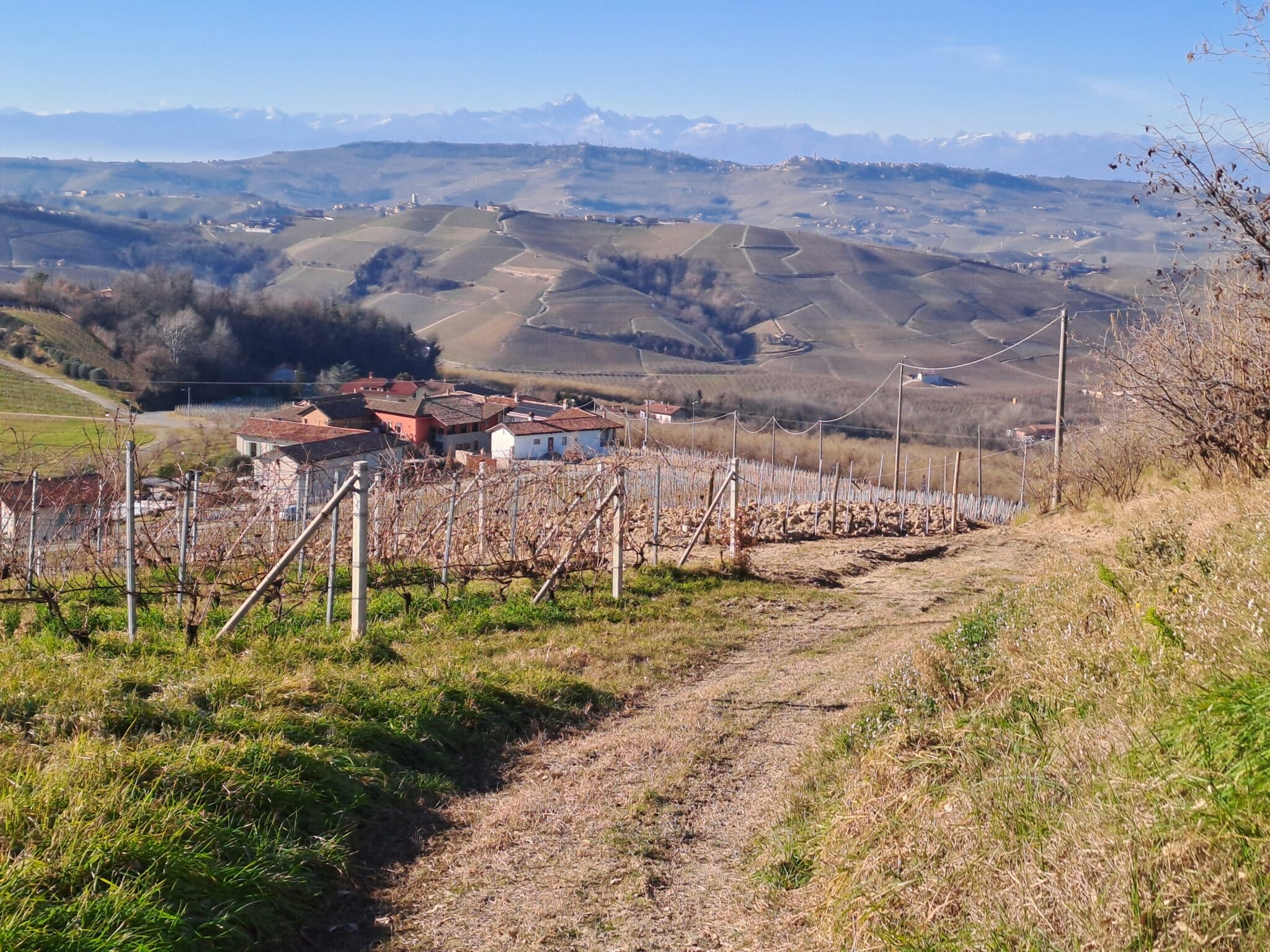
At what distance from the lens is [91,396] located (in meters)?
50.4

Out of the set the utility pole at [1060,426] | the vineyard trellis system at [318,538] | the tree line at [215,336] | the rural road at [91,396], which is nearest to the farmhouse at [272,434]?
the rural road at [91,396]

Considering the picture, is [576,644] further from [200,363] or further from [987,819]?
[200,363]

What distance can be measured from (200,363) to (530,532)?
55.1m

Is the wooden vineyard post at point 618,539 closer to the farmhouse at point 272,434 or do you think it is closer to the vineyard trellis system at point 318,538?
the vineyard trellis system at point 318,538

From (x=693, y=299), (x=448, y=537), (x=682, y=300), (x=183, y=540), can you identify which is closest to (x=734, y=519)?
(x=448, y=537)

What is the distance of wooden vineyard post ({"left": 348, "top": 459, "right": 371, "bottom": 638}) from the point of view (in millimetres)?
8148

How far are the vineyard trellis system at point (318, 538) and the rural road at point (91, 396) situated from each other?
3632cm

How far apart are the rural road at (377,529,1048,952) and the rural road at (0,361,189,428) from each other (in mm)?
45290

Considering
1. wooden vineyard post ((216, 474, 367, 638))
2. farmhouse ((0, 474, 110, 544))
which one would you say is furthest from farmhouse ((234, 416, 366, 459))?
wooden vineyard post ((216, 474, 367, 638))

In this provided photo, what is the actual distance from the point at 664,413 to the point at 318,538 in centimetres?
4804

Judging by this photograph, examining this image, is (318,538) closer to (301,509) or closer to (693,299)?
(301,509)

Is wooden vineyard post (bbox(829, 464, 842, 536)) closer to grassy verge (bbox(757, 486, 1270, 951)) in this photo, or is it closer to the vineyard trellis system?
the vineyard trellis system

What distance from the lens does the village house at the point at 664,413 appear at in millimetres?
58750

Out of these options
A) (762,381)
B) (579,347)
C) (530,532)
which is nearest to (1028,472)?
(530,532)
